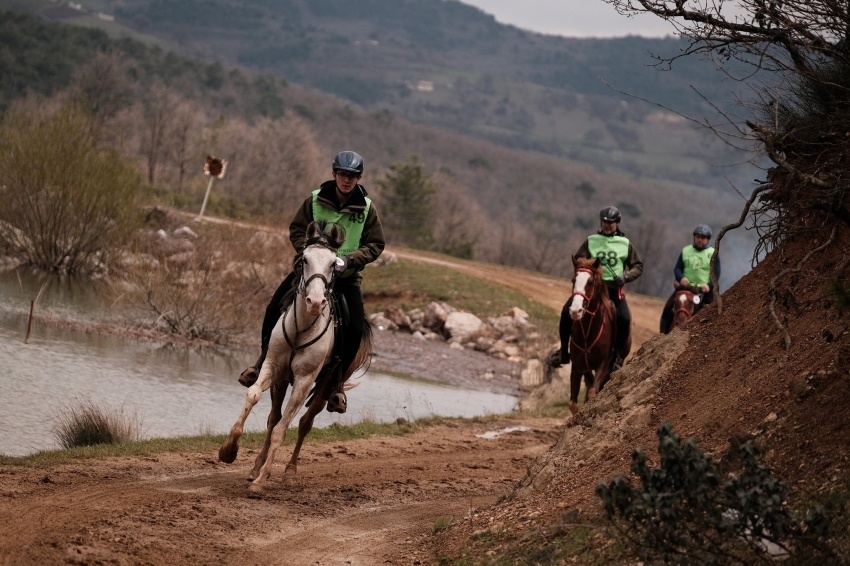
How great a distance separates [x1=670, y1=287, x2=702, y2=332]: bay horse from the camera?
17203 millimetres

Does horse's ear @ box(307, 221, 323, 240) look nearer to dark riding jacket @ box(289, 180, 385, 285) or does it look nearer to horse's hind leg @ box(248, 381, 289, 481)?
dark riding jacket @ box(289, 180, 385, 285)

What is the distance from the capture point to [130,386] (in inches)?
792

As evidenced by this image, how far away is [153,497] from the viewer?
9.82 meters

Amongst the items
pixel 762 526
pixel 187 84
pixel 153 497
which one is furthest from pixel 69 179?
pixel 187 84

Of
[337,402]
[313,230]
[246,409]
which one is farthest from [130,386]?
[313,230]

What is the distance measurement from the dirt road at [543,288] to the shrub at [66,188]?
51.1 ft

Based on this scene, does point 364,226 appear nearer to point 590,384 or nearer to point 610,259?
point 610,259

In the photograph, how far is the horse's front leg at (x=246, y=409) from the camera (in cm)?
1014

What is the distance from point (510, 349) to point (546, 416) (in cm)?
1450

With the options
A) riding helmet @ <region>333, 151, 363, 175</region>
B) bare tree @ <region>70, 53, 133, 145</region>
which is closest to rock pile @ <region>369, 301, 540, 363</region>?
riding helmet @ <region>333, 151, 363, 175</region>

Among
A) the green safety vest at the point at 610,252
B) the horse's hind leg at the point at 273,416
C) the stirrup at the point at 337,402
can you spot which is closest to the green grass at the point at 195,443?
the horse's hind leg at the point at 273,416

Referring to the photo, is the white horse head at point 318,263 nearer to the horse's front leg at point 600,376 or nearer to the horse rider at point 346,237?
the horse rider at point 346,237

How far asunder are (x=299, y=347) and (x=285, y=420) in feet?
2.46

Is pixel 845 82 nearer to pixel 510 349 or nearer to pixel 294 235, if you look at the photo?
pixel 294 235
